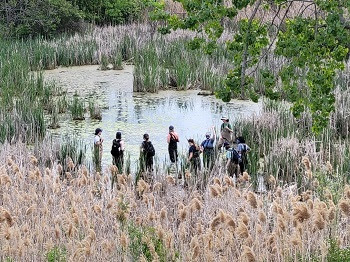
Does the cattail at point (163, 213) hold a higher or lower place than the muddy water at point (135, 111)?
higher

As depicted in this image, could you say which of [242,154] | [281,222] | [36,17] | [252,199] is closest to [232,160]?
[242,154]

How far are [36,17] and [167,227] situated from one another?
67.5 feet

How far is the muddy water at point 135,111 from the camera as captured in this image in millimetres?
14172

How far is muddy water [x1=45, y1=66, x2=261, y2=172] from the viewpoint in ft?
46.5

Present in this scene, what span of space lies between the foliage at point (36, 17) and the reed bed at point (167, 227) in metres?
18.3

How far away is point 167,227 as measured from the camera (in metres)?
7.52

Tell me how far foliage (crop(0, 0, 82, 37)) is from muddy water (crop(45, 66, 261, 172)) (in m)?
5.19

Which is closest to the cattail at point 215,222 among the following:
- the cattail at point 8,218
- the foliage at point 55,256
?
the foliage at point 55,256

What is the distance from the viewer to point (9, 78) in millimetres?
18062

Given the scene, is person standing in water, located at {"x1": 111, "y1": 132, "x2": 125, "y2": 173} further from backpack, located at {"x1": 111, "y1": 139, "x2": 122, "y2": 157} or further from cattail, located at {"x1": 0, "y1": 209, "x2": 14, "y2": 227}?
cattail, located at {"x1": 0, "y1": 209, "x2": 14, "y2": 227}

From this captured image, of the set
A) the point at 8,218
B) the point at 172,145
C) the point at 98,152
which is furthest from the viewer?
the point at 172,145

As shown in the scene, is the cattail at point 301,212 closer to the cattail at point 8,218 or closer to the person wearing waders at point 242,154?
the cattail at point 8,218

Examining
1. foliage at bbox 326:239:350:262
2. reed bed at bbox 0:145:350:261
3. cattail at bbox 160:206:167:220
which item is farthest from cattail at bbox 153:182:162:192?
foliage at bbox 326:239:350:262

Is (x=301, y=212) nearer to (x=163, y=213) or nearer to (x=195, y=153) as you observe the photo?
(x=163, y=213)
